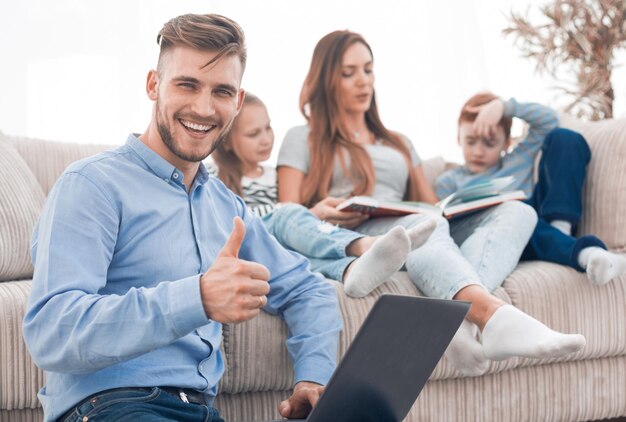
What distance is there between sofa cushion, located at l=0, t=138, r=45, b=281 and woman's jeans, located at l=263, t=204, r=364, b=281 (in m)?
0.54

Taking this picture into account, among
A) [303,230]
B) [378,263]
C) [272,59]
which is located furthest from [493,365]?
[272,59]

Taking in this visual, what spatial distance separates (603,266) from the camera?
6.00 feet

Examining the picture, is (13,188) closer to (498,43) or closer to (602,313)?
(602,313)

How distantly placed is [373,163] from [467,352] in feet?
3.05

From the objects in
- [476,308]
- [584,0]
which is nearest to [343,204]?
[476,308]

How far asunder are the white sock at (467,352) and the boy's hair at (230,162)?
34.8 inches

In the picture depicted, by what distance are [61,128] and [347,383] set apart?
7.78 ft

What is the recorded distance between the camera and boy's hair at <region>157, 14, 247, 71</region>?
1162 millimetres

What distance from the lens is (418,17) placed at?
3.67 meters

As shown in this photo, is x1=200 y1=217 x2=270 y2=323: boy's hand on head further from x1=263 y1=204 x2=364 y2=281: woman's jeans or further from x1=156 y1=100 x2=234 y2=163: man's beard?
A: x1=263 y1=204 x2=364 y2=281: woman's jeans

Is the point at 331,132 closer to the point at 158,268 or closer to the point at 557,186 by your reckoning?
the point at 557,186

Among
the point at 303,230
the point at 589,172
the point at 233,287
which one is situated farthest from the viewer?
the point at 589,172

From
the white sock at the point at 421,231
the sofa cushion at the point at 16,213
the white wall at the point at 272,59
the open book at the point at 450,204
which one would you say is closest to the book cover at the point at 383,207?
the open book at the point at 450,204

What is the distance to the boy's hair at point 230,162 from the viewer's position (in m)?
2.29
